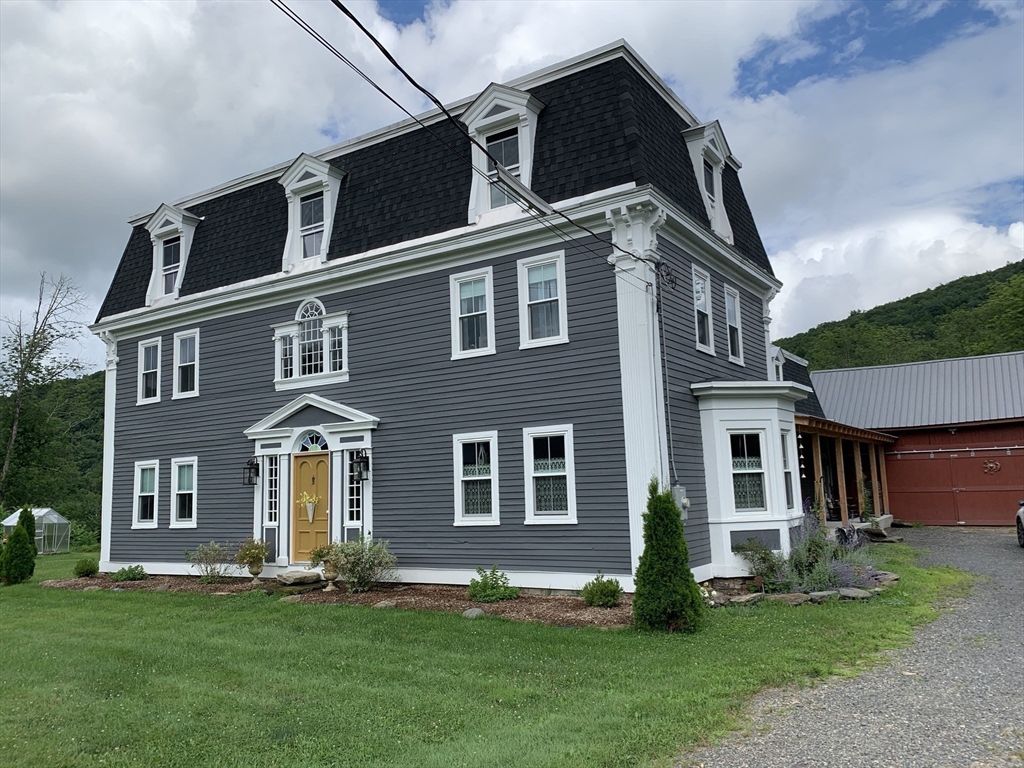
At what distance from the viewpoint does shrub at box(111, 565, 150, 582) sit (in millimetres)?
16625

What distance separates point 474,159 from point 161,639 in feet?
28.8

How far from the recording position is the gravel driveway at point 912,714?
502cm

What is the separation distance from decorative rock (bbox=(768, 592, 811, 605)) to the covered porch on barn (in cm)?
454

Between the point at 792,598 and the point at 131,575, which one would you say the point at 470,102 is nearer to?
the point at 792,598

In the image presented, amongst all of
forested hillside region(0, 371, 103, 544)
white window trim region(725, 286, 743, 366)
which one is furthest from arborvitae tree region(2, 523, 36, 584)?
forested hillside region(0, 371, 103, 544)

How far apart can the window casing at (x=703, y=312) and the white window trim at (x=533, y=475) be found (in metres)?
3.08

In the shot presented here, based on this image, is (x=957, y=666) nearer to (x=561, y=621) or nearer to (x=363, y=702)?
(x=561, y=621)

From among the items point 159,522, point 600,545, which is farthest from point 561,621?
point 159,522

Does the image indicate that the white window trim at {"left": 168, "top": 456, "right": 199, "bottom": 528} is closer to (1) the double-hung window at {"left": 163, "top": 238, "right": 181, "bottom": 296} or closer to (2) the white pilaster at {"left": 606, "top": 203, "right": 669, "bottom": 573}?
(1) the double-hung window at {"left": 163, "top": 238, "right": 181, "bottom": 296}

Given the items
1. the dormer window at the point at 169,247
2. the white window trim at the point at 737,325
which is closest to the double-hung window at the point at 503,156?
the white window trim at the point at 737,325

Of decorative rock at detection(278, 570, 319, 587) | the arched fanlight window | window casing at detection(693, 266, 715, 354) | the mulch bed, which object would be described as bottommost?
the mulch bed

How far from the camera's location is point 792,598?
10820 millimetres

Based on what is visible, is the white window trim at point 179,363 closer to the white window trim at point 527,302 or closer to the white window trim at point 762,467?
the white window trim at point 527,302

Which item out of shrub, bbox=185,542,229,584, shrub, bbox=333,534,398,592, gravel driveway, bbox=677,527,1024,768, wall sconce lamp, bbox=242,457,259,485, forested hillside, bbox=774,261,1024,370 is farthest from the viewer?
forested hillside, bbox=774,261,1024,370
